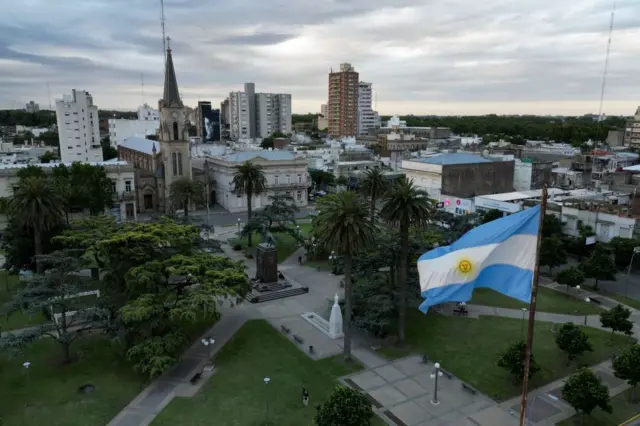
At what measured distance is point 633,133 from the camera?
143875mm

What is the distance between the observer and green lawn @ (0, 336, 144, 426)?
80.2ft

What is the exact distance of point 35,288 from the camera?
28.7 meters

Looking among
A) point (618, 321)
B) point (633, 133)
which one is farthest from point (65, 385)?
point (633, 133)

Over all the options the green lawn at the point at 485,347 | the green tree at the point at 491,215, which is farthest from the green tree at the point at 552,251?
the green tree at the point at 491,215

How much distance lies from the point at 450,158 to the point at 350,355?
5158cm

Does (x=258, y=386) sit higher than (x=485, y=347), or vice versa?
(x=485, y=347)

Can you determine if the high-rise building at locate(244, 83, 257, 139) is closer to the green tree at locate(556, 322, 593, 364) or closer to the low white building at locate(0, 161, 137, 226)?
the low white building at locate(0, 161, 137, 226)

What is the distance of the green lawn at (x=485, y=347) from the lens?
92.6 feet

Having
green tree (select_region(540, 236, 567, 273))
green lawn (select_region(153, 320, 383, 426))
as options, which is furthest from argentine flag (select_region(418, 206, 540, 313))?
green tree (select_region(540, 236, 567, 273))

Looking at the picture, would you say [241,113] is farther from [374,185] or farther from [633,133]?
[374,185]

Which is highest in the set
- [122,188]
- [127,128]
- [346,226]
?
[127,128]

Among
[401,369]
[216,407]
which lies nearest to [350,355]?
[401,369]

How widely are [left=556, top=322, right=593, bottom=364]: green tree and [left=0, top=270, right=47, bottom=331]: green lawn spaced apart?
32160 mm

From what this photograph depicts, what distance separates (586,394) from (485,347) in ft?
30.5
